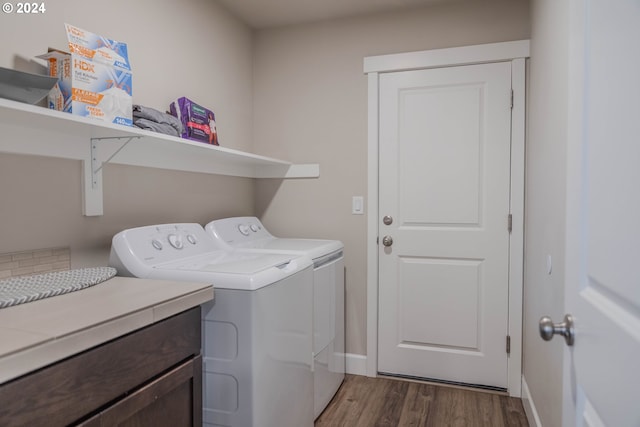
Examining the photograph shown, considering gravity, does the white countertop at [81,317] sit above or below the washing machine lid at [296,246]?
below

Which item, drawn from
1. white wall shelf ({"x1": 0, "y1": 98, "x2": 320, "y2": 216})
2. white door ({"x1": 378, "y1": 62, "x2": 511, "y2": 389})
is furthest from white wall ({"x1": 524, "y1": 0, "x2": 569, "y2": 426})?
white wall shelf ({"x1": 0, "y1": 98, "x2": 320, "y2": 216})

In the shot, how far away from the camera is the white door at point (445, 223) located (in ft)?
8.06

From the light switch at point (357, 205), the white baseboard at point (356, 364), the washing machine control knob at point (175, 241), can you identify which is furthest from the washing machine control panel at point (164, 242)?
the white baseboard at point (356, 364)

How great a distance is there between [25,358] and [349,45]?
8.14ft

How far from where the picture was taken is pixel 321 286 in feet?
7.15

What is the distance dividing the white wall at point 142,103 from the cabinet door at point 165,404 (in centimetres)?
68

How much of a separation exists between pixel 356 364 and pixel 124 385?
6.38ft

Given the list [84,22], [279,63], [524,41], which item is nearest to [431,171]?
[524,41]

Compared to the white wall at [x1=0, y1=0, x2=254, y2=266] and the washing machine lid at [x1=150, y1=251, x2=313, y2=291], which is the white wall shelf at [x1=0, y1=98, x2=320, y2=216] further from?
the washing machine lid at [x1=150, y1=251, x2=313, y2=291]

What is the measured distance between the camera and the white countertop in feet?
2.57

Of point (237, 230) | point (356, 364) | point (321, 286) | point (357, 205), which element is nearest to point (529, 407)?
point (356, 364)

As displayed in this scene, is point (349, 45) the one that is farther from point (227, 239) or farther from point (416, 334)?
point (416, 334)

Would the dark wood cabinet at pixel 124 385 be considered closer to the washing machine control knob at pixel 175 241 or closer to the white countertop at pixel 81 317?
the white countertop at pixel 81 317

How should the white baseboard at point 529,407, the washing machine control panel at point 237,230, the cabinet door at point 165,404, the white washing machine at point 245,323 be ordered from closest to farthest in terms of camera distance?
the cabinet door at point 165,404 < the white washing machine at point 245,323 < the white baseboard at point 529,407 < the washing machine control panel at point 237,230
